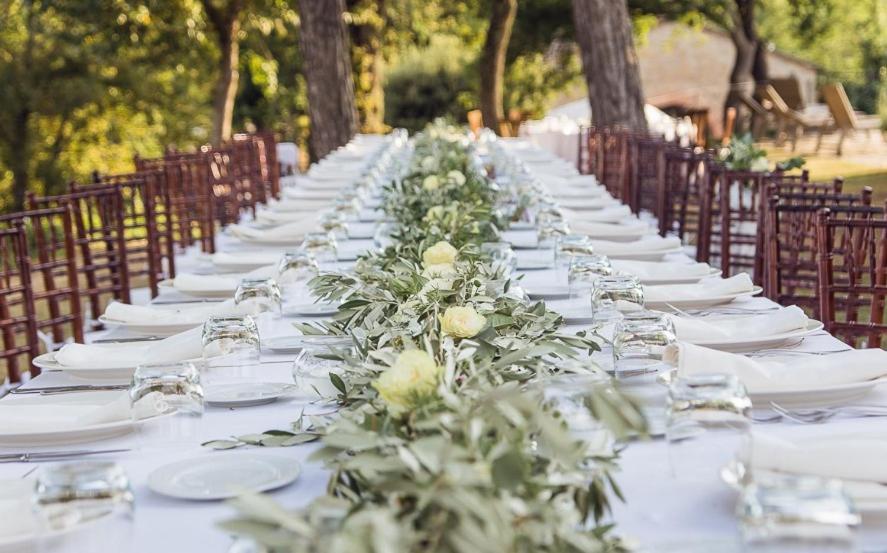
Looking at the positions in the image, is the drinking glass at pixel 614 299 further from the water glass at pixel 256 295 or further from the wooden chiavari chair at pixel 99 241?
the wooden chiavari chair at pixel 99 241

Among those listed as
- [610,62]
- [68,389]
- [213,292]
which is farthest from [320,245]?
[610,62]

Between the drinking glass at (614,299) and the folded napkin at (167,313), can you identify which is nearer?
the drinking glass at (614,299)

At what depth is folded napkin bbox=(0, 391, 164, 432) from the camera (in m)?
1.71

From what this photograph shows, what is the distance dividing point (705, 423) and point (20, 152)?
63.8 feet

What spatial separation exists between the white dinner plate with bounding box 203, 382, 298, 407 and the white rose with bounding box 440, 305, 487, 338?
13.7 inches

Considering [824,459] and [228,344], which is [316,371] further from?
[824,459]

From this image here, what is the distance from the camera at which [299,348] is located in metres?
2.34

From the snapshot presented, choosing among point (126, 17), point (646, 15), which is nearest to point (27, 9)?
point (126, 17)

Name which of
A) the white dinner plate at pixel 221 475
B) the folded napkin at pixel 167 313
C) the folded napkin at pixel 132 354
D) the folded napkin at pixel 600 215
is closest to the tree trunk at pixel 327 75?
the folded napkin at pixel 600 215

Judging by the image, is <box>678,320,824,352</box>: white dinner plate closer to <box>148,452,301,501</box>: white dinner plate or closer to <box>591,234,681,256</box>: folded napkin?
<box>148,452,301,501</box>: white dinner plate

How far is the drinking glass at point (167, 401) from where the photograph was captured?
1.68 meters

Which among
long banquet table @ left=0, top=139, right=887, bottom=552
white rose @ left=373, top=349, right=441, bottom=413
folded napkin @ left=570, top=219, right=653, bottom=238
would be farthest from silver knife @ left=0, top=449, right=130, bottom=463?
folded napkin @ left=570, top=219, right=653, bottom=238

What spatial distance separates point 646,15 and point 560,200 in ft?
57.9

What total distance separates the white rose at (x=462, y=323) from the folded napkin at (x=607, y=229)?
2.26 m
